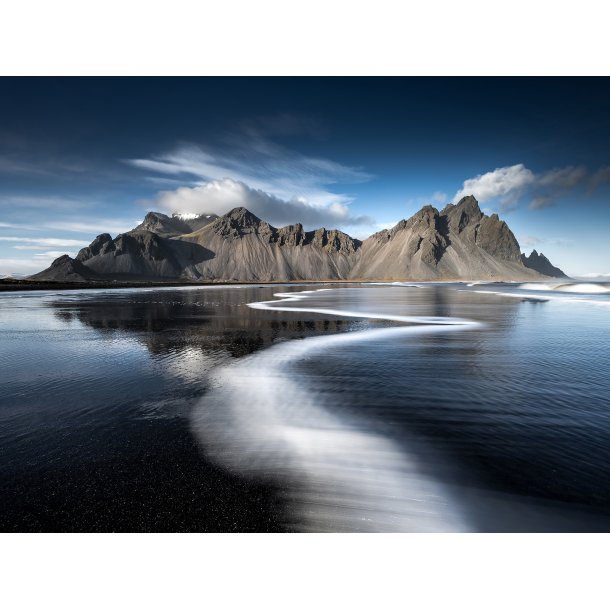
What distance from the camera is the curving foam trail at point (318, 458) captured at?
504cm

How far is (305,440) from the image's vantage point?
7262 mm

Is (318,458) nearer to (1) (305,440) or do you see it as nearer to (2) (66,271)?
(1) (305,440)

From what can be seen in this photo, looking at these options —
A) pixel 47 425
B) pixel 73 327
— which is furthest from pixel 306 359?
pixel 73 327

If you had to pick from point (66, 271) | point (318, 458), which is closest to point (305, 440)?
point (318, 458)

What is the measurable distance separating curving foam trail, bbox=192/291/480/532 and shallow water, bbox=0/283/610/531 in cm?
3

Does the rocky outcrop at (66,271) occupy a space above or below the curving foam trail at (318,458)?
above

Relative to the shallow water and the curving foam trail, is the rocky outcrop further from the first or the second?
the curving foam trail

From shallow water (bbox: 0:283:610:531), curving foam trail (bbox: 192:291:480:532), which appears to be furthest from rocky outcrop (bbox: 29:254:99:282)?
curving foam trail (bbox: 192:291:480:532)

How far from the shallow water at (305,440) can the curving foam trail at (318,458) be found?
0.03 metres

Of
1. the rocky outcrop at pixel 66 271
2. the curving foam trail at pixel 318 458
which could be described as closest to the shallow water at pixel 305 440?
the curving foam trail at pixel 318 458

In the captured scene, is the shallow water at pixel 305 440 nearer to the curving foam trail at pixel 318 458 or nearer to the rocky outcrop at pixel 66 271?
the curving foam trail at pixel 318 458

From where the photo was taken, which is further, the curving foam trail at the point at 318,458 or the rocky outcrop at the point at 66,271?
the rocky outcrop at the point at 66,271

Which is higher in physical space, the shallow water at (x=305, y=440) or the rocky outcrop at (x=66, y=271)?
the rocky outcrop at (x=66, y=271)

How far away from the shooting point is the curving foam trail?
5043 mm
